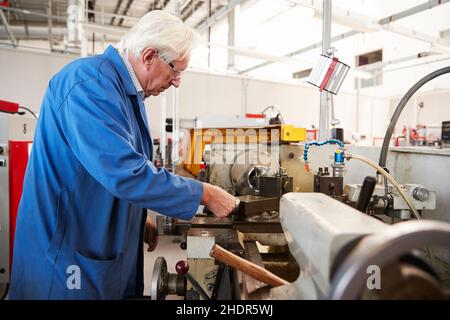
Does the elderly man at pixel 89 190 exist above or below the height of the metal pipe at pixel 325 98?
below

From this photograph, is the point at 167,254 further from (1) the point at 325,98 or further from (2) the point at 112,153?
(2) the point at 112,153

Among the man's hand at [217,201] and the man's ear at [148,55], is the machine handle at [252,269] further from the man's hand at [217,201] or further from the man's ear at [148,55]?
the man's ear at [148,55]

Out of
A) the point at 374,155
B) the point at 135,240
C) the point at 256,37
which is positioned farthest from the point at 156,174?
the point at 256,37

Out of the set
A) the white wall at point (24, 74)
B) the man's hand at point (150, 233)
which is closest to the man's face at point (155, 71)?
the man's hand at point (150, 233)

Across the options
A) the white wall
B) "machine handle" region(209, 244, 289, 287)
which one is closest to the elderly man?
"machine handle" region(209, 244, 289, 287)

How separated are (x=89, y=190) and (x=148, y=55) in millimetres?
415

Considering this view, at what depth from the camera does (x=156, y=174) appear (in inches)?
31.5

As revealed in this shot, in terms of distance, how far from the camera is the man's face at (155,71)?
98 cm

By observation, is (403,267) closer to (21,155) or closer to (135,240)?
(135,240)

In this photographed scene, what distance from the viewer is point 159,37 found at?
0.94 m

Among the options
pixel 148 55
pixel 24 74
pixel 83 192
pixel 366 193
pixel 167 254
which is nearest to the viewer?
pixel 366 193

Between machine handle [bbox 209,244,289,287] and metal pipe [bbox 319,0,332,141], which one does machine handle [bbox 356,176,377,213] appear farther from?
metal pipe [bbox 319,0,332,141]

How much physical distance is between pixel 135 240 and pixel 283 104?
13.2 feet

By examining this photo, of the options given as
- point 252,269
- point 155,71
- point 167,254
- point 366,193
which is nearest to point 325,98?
point 155,71
